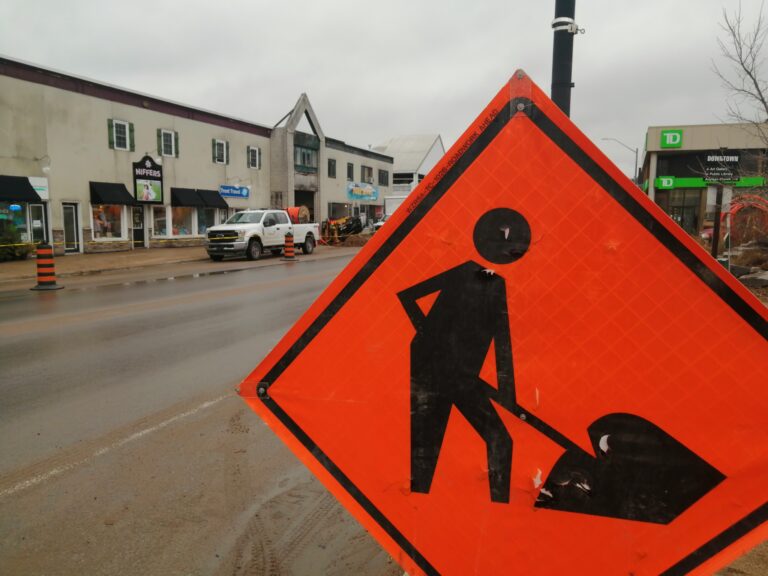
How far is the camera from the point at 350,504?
1.97 m

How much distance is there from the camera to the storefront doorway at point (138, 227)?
2861 centimetres

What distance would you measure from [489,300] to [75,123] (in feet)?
92.5

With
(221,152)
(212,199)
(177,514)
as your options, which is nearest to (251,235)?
(212,199)

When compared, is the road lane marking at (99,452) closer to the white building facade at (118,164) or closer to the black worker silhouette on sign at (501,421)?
the black worker silhouette on sign at (501,421)

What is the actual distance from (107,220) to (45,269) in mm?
12862

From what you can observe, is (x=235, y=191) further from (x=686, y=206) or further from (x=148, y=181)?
(x=686, y=206)

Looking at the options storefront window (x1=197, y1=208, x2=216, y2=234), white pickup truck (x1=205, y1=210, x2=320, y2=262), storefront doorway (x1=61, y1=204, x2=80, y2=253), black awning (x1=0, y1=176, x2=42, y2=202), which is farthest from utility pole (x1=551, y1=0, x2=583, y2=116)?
storefront window (x1=197, y1=208, x2=216, y2=234)

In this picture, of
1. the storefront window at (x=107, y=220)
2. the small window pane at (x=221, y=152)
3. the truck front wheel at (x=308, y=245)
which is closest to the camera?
the storefront window at (x=107, y=220)

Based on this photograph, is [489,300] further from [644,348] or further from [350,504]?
[350,504]

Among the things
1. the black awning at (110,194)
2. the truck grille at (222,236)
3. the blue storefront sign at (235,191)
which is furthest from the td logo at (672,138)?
the black awning at (110,194)

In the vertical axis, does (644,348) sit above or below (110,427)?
above

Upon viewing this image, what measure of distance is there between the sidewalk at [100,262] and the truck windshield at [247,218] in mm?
1716

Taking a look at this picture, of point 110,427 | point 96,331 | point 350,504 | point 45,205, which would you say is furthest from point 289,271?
point 350,504

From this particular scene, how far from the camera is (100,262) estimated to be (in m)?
21.8
